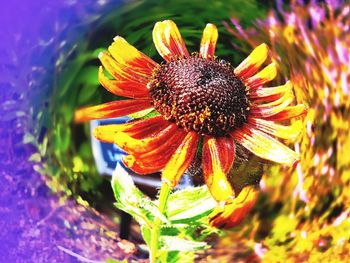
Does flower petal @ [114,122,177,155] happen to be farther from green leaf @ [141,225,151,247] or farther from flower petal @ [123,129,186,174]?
green leaf @ [141,225,151,247]

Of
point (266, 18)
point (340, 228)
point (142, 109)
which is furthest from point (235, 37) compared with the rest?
point (340, 228)

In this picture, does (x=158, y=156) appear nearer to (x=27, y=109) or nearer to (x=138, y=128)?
(x=138, y=128)

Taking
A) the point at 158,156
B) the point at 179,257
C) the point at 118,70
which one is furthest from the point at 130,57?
the point at 179,257

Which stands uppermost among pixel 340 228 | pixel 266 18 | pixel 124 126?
pixel 266 18

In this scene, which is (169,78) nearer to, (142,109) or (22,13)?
(142,109)

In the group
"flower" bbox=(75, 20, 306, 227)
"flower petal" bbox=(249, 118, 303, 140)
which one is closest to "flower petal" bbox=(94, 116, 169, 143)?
"flower" bbox=(75, 20, 306, 227)

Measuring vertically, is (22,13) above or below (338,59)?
above

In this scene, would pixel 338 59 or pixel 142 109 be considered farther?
pixel 338 59
